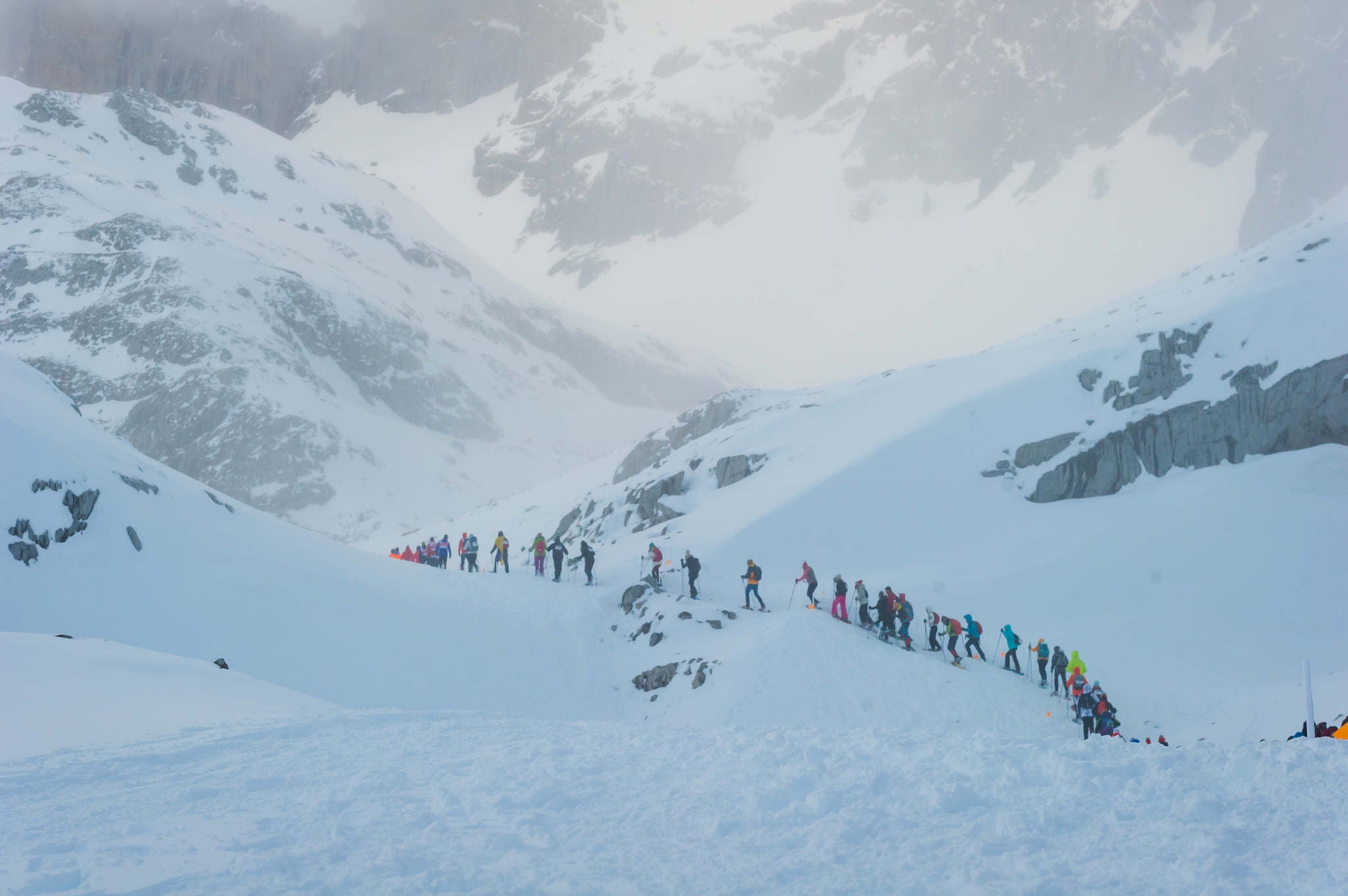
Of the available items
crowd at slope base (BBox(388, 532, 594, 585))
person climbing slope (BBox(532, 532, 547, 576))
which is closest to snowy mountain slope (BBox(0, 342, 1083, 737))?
crowd at slope base (BBox(388, 532, 594, 585))

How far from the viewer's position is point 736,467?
40500mm

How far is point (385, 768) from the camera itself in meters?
8.95

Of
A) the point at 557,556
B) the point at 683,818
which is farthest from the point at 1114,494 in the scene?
the point at 683,818

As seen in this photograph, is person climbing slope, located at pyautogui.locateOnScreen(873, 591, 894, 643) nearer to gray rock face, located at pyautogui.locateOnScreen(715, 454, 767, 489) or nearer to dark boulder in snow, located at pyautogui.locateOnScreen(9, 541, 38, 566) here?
gray rock face, located at pyautogui.locateOnScreen(715, 454, 767, 489)

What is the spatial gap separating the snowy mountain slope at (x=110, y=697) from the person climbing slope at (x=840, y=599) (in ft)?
46.0

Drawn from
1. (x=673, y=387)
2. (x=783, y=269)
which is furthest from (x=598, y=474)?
(x=783, y=269)

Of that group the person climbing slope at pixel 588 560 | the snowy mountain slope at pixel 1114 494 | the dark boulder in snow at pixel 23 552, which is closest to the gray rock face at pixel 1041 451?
the snowy mountain slope at pixel 1114 494

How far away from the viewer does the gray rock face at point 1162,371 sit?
115 feet

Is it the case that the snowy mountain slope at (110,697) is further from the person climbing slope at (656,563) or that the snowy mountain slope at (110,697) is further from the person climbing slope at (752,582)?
the person climbing slope at (656,563)

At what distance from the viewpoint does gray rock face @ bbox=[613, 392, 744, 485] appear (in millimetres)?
53812

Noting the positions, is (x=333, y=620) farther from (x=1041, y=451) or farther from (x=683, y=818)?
(x=1041, y=451)

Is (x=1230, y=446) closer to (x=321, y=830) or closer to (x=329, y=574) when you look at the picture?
(x=329, y=574)

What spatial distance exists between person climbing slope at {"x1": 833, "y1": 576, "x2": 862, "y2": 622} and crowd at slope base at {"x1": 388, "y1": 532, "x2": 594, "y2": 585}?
807cm

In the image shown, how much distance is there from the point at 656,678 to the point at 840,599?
5.63m
